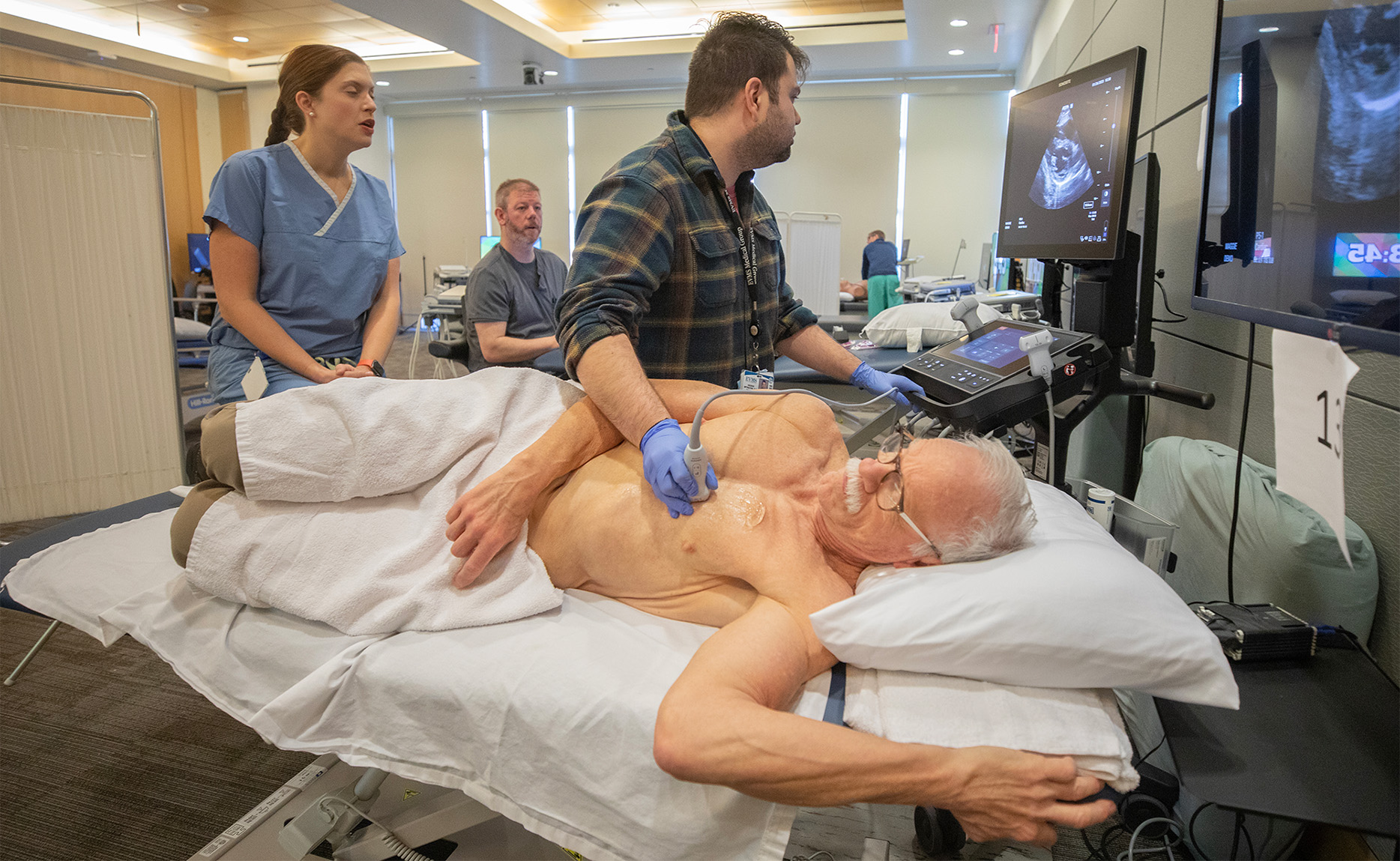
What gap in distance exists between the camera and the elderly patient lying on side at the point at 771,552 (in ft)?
2.99

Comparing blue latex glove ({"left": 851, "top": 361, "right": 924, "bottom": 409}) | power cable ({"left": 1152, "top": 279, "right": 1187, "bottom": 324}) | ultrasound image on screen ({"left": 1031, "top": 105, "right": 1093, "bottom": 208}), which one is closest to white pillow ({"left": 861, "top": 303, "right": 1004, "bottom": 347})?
power cable ({"left": 1152, "top": 279, "right": 1187, "bottom": 324})

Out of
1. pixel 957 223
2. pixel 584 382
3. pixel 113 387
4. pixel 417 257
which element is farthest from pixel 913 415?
pixel 417 257

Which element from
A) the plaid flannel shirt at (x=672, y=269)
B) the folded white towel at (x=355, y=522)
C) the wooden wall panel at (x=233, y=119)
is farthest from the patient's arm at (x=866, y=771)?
the wooden wall panel at (x=233, y=119)

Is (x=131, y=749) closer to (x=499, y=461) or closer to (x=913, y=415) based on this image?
(x=499, y=461)

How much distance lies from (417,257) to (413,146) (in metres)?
1.43

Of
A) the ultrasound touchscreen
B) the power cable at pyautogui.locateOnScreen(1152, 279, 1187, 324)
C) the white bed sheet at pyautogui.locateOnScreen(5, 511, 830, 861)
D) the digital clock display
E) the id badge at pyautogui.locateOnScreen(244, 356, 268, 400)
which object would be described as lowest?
the white bed sheet at pyautogui.locateOnScreen(5, 511, 830, 861)

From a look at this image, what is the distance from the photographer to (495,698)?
3.60 ft

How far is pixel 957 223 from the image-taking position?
8.99 meters

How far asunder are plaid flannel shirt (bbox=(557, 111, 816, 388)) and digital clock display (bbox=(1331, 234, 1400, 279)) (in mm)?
973

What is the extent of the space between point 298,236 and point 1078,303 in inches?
71.9

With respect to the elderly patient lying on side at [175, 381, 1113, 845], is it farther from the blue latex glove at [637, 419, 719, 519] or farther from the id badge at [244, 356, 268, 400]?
the id badge at [244, 356, 268, 400]

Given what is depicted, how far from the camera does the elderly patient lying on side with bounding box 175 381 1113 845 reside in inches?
35.9

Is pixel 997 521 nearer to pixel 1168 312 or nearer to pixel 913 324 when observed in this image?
pixel 1168 312

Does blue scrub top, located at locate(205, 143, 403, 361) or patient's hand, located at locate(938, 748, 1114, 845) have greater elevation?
blue scrub top, located at locate(205, 143, 403, 361)
